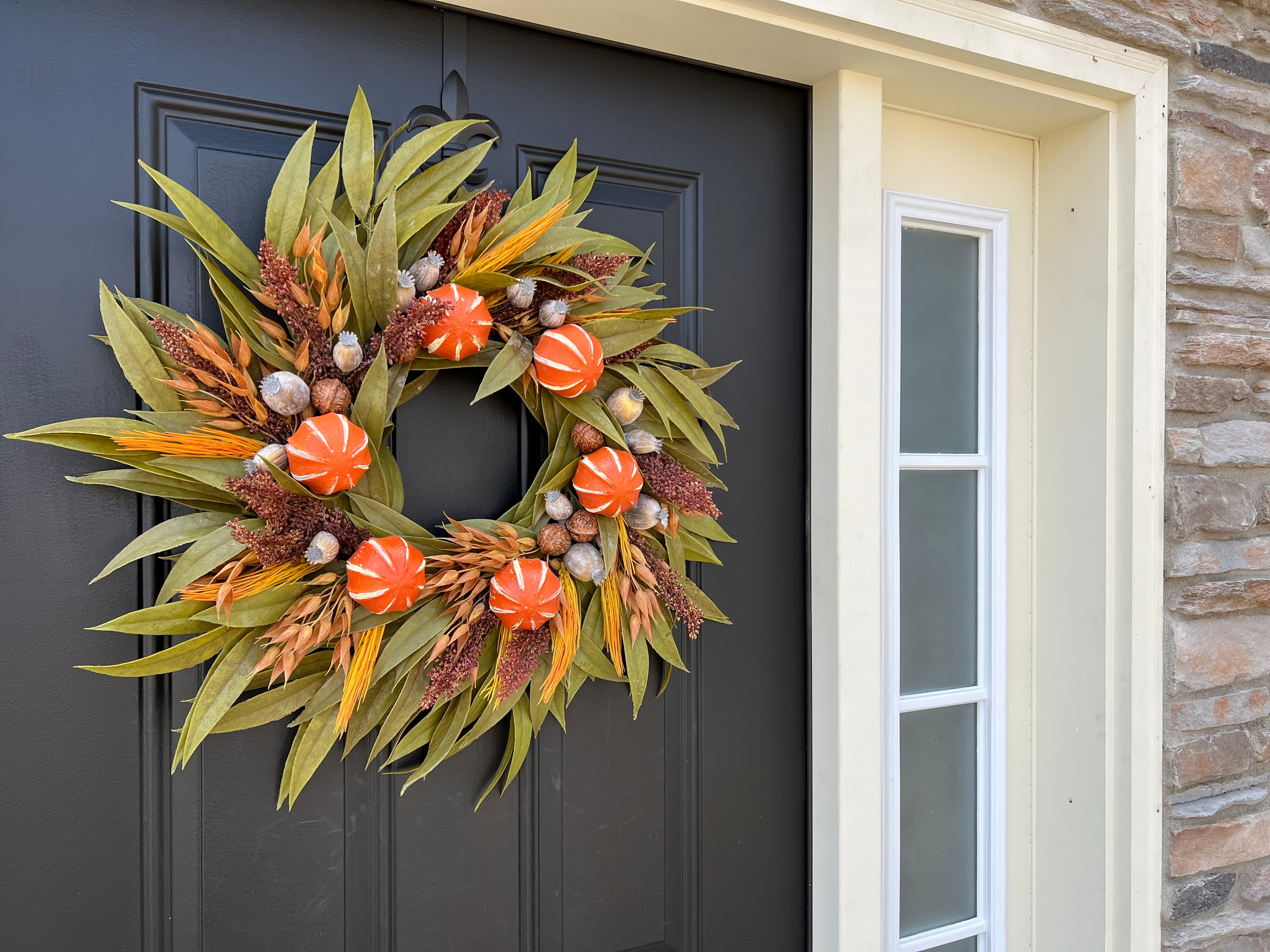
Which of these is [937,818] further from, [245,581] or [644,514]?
[245,581]

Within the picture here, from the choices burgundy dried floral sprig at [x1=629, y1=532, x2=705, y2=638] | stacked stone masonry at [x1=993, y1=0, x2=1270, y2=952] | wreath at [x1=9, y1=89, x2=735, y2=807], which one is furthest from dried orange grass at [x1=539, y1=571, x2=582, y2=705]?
stacked stone masonry at [x1=993, y1=0, x2=1270, y2=952]

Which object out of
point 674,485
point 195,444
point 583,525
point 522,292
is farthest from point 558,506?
point 195,444

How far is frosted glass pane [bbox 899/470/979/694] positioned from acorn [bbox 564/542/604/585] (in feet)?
1.84

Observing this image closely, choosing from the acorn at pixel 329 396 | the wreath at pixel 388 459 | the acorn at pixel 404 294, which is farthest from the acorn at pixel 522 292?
the acorn at pixel 329 396

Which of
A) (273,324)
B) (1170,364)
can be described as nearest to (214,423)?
(273,324)

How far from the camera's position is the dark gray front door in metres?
0.81

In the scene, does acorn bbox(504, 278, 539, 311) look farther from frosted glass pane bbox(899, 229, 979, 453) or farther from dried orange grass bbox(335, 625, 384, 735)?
frosted glass pane bbox(899, 229, 979, 453)

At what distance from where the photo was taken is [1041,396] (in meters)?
1.30

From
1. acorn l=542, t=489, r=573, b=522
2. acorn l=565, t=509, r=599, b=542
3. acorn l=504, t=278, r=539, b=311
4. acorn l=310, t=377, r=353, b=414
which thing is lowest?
acorn l=565, t=509, r=599, b=542

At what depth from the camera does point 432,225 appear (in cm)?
Answer: 88

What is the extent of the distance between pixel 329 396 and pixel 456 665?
1.04 feet

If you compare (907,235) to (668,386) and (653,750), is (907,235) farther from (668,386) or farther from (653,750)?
(653,750)

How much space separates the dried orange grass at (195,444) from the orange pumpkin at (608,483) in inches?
13.3

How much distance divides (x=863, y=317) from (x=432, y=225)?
594mm
